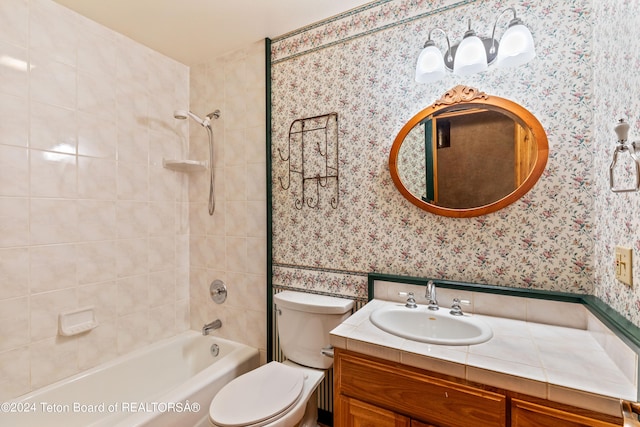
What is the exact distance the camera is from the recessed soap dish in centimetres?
161

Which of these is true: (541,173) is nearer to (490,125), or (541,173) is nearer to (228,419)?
(490,125)

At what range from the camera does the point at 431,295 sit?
1372 millimetres

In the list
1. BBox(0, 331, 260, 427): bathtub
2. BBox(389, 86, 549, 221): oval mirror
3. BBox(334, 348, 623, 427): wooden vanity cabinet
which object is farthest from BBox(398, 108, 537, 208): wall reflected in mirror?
BBox(0, 331, 260, 427): bathtub

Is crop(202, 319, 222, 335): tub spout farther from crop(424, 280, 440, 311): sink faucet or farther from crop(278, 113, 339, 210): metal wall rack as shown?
crop(424, 280, 440, 311): sink faucet

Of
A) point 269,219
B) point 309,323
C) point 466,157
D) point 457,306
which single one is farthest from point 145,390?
point 466,157

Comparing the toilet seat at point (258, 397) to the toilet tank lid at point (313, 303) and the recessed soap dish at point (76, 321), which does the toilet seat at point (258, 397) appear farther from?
the recessed soap dish at point (76, 321)

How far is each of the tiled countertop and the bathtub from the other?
0.87 metres

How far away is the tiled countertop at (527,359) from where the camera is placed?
0.81 m

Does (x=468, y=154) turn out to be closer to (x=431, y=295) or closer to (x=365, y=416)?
(x=431, y=295)

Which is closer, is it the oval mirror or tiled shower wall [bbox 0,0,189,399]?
the oval mirror

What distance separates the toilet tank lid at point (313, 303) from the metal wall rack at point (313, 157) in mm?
524

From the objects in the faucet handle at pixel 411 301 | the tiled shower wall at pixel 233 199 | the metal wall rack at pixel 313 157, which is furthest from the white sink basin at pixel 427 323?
the tiled shower wall at pixel 233 199

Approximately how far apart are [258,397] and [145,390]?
100 cm

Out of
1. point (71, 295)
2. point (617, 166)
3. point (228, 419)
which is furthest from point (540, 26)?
point (71, 295)
